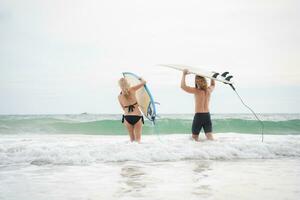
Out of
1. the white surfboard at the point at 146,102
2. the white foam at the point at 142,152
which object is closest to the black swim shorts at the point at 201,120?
the white foam at the point at 142,152

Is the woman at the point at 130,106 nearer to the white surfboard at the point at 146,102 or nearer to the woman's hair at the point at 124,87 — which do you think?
the woman's hair at the point at 124,87

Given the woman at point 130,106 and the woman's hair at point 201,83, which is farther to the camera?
the woman at point 130,106

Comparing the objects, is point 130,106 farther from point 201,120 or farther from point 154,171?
point 154,171

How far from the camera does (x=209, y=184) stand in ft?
14.6

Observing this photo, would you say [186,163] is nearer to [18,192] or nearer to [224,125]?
[18,192]

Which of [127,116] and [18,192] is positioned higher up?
[127,116]

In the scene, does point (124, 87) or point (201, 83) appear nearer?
point (201, 83)

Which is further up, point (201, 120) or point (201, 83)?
point (201, 83)

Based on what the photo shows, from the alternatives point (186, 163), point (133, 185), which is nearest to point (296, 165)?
point (186, 163)

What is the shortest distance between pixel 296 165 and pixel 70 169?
11.9ft

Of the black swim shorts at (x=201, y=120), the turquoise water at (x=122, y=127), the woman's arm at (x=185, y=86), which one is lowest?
the turquoise water at (x=122, y=127)

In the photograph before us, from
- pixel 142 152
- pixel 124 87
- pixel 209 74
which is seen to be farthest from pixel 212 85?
pixel 142 152

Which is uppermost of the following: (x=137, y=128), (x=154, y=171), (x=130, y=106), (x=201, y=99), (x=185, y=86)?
(x=185, y=86)

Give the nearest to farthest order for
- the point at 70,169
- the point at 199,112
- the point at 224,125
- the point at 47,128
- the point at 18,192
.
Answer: the point at 18,192 → the point at 70,169 → the point at 199,112 → the point at 47,128 → the point at 224,125
